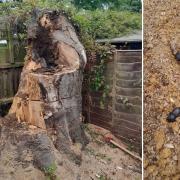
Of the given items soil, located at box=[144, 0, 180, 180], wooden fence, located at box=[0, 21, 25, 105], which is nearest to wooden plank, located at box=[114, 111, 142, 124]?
soil, located at box=[144, 0, 180, 180]

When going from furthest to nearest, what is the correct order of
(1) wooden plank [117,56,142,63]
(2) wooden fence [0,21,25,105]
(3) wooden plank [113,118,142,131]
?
(2) wooden fence [0,21,25,105], (3) wooden plank [113,118,142,131], (1) wooden plank [117,56,142,63]

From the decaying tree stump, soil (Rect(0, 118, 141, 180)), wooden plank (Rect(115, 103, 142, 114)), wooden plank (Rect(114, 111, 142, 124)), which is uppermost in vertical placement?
the decaying tree stump

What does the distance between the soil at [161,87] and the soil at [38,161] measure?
0.96m

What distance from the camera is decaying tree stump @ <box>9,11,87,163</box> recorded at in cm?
357

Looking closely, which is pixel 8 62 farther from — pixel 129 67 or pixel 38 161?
pixel 38 161

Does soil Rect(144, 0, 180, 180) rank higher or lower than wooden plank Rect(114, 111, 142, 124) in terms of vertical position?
higher

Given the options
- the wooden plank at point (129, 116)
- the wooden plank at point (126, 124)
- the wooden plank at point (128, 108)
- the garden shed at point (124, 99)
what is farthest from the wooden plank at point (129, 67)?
the wooden plank at point (126, 124)

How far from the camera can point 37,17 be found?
12.3 feet

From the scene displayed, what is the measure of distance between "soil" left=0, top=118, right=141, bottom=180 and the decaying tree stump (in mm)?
127

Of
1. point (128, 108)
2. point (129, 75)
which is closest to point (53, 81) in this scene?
point (129, 75)

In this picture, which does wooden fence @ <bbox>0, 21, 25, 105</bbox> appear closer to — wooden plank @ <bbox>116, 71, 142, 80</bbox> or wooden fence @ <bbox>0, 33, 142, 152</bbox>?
wooden fence @ <bbox>0, 33, 142, 152</bbox>

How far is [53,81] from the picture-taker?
354cm

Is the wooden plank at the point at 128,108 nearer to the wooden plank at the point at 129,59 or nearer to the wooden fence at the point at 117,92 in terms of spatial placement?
the wooden fence at the point at 117,92

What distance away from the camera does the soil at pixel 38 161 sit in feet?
11.2
